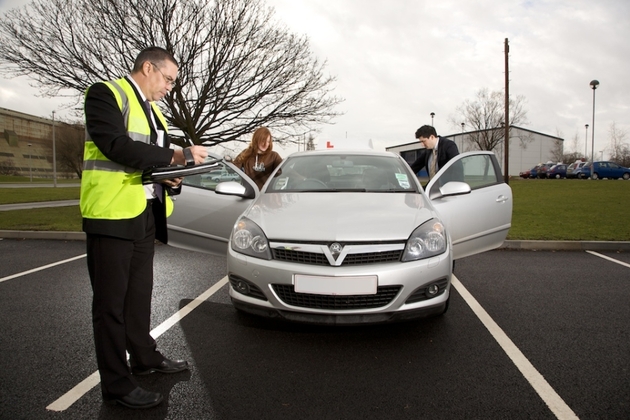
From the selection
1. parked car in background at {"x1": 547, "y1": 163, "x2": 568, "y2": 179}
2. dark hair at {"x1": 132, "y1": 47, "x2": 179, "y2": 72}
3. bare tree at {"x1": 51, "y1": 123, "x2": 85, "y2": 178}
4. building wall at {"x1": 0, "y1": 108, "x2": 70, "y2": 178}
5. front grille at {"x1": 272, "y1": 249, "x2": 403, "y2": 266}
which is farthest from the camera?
building wall at {"x1": 0, "y1": 108, "x2": 70, "y2": 178}

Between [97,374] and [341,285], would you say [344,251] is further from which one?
[97,374]

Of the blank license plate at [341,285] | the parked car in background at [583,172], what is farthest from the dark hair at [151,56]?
the parked car in background at [583,172]

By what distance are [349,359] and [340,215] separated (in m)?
0.99

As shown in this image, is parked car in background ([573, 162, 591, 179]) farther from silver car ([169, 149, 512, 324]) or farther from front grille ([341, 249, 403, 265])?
front grille ([341, 249, 403, 265])

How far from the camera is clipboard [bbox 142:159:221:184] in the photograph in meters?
2.30

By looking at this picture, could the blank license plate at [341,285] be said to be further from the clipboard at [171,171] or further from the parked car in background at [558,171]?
the parked car in background at [558,171]

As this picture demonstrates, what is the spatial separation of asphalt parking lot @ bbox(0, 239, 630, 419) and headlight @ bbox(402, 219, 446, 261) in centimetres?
65

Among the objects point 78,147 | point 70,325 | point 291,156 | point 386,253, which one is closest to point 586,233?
point 291,156

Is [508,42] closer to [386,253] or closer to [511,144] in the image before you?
[386,253]

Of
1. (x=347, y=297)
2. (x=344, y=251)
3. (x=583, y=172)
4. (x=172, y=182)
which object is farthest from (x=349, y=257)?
(x=583, y=172)

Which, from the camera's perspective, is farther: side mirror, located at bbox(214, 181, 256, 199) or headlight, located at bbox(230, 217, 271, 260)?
side mirror, located at bbox(214, 181, 256, 199)

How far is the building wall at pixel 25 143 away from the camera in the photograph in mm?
71438

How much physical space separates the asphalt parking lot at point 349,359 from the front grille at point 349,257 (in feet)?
2.05

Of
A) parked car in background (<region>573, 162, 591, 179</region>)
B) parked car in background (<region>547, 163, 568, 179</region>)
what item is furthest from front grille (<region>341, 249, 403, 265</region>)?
parked car in background (<region>547, 163, 568, 179</region>)
